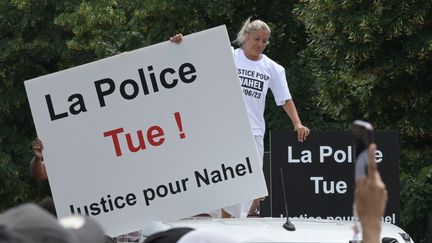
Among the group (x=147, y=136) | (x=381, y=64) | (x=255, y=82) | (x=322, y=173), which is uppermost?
(x=255, y=82)

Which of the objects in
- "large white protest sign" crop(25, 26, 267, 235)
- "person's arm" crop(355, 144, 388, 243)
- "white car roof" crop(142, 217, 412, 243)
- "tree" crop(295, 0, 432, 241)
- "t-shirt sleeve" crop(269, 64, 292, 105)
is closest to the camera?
"person's arm" crop(355, 144, 388, 243)

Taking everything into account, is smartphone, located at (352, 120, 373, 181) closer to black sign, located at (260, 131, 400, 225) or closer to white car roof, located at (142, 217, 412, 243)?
white car roof, located at (142, 217, 412, 243)

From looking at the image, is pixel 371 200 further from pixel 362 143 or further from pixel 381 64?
pixel 381 64

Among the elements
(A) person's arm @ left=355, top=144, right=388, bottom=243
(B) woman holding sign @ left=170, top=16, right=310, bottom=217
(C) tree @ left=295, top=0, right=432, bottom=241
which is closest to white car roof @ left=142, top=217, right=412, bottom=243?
(A) person's arm @ left=355, top=144, right=388, bottom=243

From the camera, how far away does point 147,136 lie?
22.5 ft

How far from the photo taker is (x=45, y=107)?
6934 millimetres

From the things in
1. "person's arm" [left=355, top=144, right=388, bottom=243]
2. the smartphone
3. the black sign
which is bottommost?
the black sign

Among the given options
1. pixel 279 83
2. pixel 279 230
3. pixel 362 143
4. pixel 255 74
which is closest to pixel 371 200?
pixel 362 143

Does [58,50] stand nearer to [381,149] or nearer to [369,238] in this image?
[381,149]

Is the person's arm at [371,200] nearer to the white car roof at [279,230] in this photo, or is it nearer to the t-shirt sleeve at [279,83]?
the white car roof at [279,230]

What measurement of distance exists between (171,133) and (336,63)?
10.9 m

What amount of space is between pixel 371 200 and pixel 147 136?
3754 mm

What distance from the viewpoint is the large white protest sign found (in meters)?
6.83

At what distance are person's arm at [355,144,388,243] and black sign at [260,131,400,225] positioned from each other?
5.09 meters
